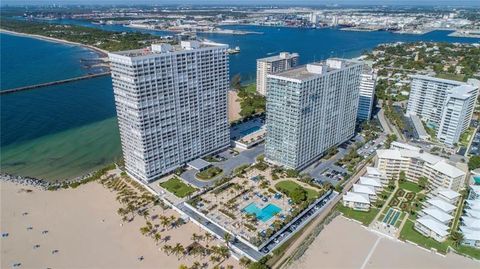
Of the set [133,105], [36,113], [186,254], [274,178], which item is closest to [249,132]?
[274,178]

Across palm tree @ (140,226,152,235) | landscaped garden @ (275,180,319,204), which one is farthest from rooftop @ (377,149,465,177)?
palm tree @ (140,226,152,235)

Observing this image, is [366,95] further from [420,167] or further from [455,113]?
[420,167]

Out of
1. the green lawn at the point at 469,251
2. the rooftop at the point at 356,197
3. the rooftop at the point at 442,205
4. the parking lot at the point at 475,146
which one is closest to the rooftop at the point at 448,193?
the rooftop at the point at 442,205

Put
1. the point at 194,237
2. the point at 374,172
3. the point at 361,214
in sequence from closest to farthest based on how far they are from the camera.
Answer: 1. the point at 194,237
2. the point at 361,214
3. the point at 374,172

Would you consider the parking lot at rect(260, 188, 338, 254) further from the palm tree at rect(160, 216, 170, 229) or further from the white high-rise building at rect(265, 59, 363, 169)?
the palm tree at rect(160, 216, 170, 229)

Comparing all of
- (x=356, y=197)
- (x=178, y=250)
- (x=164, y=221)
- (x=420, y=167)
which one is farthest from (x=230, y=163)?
(x=420, y=167)

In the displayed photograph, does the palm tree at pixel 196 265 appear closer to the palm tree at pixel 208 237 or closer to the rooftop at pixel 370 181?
the palm tree at pixel 208 237
